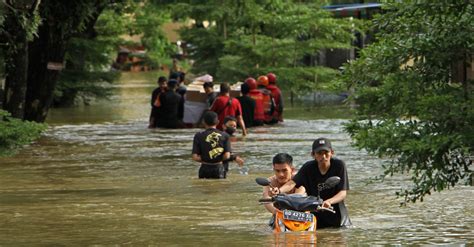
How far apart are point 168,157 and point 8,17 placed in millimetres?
3996

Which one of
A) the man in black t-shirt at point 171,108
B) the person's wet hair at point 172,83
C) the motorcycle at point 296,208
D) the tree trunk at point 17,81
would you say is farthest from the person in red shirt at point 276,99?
the motorcycle at point 296,208

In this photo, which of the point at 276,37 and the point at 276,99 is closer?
the point at 276,99

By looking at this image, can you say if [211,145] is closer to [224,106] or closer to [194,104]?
[224,106]

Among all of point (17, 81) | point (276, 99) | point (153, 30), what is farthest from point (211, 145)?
point (153, 30)

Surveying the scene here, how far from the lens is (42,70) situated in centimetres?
3019

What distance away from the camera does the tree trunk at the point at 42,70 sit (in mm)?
29984

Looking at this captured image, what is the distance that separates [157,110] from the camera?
33.1m

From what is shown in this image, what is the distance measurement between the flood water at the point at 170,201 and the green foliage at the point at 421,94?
6.15 feet

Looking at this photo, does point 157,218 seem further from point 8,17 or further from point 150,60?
point 150,60

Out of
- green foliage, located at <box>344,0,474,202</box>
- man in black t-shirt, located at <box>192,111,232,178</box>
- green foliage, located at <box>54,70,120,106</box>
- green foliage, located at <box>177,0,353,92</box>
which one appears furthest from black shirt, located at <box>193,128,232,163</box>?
green foliage, located at <box>54,70,120,106</box>

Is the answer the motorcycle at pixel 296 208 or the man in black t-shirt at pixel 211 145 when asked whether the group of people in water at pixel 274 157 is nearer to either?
the man in black t-shirt at pixel 211 145

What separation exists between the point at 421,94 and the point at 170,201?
6498mm

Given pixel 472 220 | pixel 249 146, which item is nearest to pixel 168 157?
pixel 249 146

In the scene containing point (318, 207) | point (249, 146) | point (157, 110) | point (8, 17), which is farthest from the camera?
point (157, 110)
